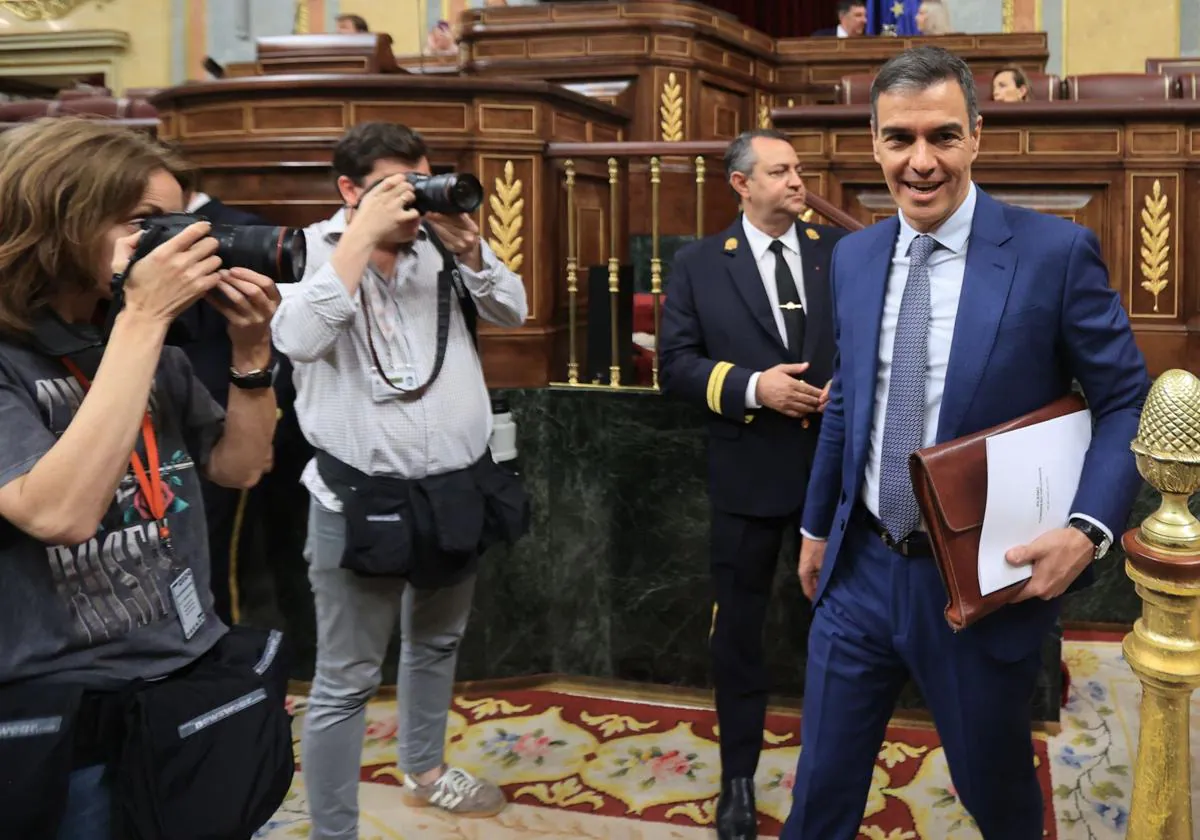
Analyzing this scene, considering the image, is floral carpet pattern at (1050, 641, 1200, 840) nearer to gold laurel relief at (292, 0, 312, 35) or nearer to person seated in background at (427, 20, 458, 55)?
person seated in background at (427, 20, 458, 55)

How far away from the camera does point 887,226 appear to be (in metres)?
1.70

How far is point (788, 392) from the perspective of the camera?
2195 millimetres

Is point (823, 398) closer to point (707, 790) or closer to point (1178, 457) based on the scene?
point (707, 790)

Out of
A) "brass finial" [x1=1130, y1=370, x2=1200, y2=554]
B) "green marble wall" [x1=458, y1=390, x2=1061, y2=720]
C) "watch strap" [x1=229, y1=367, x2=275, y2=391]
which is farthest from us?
"green marble wall" [x1=458, y1=390, x2=1061, y2=720]

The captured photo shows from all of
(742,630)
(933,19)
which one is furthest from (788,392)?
(933,19)

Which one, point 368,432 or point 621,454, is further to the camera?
point 621,454

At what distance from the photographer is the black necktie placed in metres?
2.35

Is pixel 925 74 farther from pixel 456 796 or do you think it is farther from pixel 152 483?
pixel 456 796

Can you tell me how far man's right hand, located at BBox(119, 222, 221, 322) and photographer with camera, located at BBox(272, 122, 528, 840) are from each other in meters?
0.60

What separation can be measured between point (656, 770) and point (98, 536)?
5.84 feet

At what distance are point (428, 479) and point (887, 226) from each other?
3.00ft

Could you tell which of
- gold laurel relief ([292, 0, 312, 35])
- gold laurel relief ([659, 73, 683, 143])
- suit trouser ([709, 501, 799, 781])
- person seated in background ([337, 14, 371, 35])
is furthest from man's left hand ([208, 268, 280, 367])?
gold laurel relief ([292, 0, 312, 35])

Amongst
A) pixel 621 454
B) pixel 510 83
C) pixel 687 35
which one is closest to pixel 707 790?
pixel 621 454

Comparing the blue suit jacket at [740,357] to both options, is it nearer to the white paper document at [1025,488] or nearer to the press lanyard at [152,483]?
the white paper document at [1025,488]
